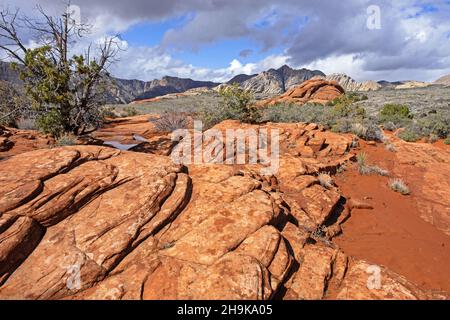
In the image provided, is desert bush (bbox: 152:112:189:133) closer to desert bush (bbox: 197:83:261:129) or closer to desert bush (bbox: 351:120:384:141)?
desert bush (bbox: 197:83:261:129)

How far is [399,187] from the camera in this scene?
25.8 ft

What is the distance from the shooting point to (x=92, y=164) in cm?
533

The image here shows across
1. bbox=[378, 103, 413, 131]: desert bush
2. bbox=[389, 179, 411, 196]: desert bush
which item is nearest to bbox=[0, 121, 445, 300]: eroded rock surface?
bbox=[389, 179, 411, 196]: desert bush

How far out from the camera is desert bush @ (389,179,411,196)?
25.6 ft

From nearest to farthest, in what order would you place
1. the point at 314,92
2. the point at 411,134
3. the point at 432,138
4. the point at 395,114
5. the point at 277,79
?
1. the point at 432,138
2. the point at 411,134
3. the point at 395,114
4. the point at 314,92
5. the point at 277,79

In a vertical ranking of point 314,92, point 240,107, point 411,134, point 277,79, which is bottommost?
point 411,134

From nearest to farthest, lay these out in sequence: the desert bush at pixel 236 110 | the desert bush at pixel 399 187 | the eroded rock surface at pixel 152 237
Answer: the eroded rock surface at pixel 152 237, the desert bush at pixel 399 187, the desert bush at pixel 236 110

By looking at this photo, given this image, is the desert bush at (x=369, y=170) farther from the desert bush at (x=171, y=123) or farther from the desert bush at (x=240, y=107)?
the desert bush at (x=171, y=123)

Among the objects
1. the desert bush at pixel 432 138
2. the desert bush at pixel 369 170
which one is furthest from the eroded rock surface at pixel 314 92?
the desert bush at pixel 369 170

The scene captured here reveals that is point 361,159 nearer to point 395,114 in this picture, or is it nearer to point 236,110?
point 236,110

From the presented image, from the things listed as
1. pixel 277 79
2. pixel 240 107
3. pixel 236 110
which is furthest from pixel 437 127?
pixel 277 79

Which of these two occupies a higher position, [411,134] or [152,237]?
[411,134]

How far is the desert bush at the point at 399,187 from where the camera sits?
779 cm

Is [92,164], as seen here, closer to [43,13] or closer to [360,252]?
[360,252]
